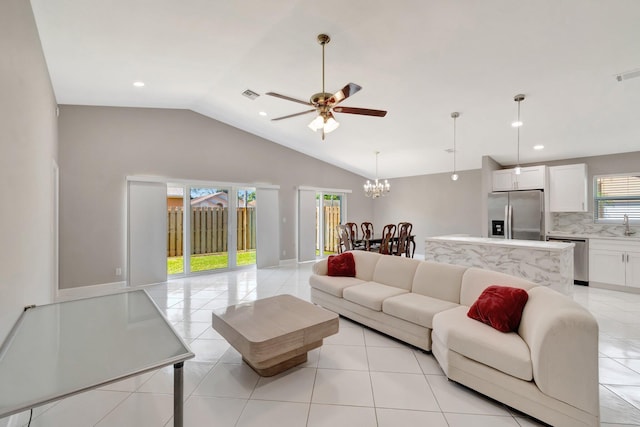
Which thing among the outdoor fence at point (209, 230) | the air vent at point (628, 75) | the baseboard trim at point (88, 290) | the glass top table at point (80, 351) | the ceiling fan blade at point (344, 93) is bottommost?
the baseboard trim at point (88, 290)

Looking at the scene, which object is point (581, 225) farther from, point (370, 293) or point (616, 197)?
A: point (370, 293)

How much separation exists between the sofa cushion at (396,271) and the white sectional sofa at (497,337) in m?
0.02

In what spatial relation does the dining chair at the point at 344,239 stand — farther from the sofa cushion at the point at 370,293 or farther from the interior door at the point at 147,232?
the interior door at the point at 147,232

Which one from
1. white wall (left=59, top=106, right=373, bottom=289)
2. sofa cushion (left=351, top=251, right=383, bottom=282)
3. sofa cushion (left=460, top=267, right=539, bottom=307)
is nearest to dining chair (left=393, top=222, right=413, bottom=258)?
sofa cushion (left=351, top=251, right=383, bottom=282)

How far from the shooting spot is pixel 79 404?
2.09 m

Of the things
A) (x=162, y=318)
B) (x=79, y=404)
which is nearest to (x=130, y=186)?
(x=79, y=404)

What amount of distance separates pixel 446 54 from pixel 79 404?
15.7 ft

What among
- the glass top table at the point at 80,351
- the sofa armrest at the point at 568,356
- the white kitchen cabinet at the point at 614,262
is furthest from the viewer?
the white kitchen cabinet at the point at 614,262

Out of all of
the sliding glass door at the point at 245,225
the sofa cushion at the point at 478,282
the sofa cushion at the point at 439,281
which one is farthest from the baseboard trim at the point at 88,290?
the sofa cushion at the point at 478,282

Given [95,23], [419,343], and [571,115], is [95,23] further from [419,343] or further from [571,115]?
[571,115]

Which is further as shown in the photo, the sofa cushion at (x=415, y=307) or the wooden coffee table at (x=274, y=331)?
the sofa cushion at (x=415, y=307)

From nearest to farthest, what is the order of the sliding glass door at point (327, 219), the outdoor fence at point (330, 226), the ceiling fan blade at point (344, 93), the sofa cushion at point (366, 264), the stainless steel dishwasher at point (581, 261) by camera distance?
the ceiling fan blade at point (344, 93), the sofa cushion at point (366, 264), the stainless steel dishwasher at point (581, 261), the sliding glass door at point (327, 219), the outdoor fence at point (330, 226)

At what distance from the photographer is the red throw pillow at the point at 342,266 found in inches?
160

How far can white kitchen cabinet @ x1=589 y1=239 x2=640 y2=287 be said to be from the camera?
461 cm
